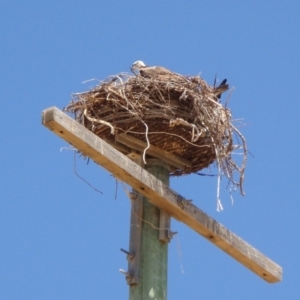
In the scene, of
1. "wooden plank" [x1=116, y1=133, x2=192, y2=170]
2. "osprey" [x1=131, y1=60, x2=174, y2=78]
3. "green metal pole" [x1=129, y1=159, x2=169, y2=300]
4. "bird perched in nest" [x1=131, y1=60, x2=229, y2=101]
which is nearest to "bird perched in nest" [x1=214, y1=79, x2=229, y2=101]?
"bird perched in nest" [x1=131, y1=60, x2=229, y2=101]

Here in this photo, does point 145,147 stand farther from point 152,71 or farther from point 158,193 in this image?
point 152,71

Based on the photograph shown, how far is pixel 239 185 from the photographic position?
5.94 m

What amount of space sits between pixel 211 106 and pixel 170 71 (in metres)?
0.81

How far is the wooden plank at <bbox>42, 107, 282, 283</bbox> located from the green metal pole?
0.11 m

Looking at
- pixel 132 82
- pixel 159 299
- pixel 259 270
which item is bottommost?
pixel 159 299

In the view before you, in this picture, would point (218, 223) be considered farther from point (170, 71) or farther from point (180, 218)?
point (170, 71)

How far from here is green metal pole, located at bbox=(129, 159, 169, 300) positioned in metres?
4.79

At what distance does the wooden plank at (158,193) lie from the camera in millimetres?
4543

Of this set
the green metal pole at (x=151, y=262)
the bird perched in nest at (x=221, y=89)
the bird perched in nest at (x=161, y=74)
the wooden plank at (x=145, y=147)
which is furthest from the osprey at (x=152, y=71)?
the green metal pole at (x=151, y=262)

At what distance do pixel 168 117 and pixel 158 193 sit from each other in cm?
113

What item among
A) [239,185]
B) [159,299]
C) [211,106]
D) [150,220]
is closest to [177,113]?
[211,106]

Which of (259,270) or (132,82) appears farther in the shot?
(132,82)

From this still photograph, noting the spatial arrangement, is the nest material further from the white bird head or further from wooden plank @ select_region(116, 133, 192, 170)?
the white bird head

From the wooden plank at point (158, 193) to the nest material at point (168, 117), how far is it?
0.66 metres
